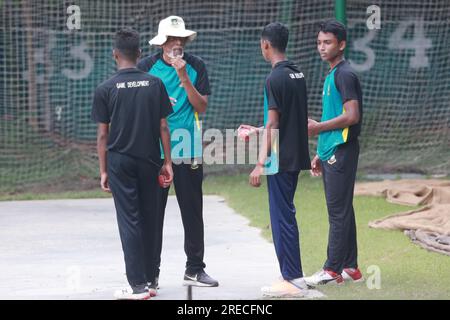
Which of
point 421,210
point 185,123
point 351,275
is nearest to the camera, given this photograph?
point 185,123

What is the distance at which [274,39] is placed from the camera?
7.34m

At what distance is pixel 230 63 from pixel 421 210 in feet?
20.8

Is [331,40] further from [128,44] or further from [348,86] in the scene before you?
[128,44]

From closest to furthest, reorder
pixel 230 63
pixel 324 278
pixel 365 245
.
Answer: pixel 324 278, pixel 365 245, pixel 230 63

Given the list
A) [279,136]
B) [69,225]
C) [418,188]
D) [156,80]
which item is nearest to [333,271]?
[279,136]

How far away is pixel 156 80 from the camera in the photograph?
7.18m

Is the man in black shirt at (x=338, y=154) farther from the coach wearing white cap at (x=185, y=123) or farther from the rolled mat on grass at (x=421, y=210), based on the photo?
the rolled mat on grass at (x=421, y=210)

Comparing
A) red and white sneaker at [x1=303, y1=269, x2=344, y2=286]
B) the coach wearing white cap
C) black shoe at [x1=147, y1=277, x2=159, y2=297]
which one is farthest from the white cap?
red and white sneaker at [x1=303, y1=269, x2=344, y2=286]

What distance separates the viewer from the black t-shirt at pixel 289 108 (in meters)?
7.23

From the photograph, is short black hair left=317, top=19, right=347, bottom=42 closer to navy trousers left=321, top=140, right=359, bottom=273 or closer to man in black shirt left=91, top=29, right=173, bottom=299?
navy trousers left=321, top=140, right=359, bottom=273

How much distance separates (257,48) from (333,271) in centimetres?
924

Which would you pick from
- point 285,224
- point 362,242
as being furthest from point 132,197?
point 362,242

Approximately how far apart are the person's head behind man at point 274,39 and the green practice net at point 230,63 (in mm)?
8308
